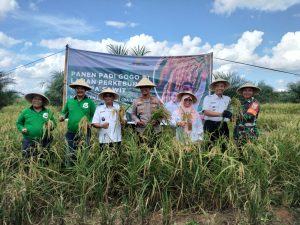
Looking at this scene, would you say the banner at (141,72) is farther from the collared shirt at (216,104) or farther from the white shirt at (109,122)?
the white shirt at (109,122)

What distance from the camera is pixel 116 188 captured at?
408 cm

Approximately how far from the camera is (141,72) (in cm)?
738

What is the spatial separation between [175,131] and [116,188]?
3.68 feet

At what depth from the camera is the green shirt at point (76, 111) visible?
4.93m

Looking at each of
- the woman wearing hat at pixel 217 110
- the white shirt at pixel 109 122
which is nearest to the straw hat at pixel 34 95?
the white shirt at pixel 109 122

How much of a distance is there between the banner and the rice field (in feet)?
10.2

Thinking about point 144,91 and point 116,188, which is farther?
point 144,91

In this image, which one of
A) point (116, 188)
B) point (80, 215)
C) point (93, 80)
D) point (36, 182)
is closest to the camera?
point (80, 215)

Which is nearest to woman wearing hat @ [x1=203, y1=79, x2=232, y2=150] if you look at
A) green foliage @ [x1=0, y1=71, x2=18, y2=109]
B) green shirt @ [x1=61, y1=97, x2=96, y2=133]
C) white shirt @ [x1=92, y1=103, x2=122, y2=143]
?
white shirt @ [x1=92, y1=103, x2=122, y2=143]

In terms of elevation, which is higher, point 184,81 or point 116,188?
point 184,81

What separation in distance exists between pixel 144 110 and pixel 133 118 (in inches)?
7.4

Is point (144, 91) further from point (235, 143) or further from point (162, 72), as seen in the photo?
point (162, 72)

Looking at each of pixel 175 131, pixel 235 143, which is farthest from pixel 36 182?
pixel 235 143

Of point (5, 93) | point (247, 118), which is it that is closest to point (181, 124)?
point (247, 118)
